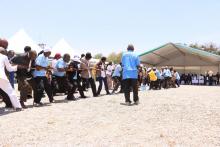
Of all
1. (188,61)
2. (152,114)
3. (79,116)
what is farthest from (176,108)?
(188,61)

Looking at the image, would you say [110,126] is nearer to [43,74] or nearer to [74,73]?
[43,74]

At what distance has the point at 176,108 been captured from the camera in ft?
34.0

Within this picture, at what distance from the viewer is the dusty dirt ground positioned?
6105 millimetres

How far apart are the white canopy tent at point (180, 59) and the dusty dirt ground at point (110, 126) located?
29.3 meters

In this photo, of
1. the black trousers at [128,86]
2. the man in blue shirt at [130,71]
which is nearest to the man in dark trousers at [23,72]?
the man in blue shirt at [130,71]

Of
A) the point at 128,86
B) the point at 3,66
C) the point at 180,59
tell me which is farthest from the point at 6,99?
the point at 180,59

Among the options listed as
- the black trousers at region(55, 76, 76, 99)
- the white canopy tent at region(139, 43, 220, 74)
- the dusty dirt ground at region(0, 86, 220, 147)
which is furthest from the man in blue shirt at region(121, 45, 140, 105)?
the white canopy tent at region(139, 43, 220, 74)

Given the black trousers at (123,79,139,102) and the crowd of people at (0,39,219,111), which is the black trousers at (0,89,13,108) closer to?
the crowd of people at (0,39,219,111)

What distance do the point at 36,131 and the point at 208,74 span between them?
32.6 meters

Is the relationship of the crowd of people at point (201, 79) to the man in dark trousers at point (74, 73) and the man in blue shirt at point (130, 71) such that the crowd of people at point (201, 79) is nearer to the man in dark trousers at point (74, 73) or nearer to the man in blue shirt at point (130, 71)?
the man in dark trousers at point (74, 73)

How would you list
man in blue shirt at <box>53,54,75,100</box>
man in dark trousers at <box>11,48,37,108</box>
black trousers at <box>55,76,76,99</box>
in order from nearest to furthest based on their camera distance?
1. man in dark trousers at <box>11,48,37,108</box>
2. man in blue shirt at <box>53,54,75,100</box>
3. black trousers at <box>55,76,76,99</box>

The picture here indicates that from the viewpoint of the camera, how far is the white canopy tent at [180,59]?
130ft

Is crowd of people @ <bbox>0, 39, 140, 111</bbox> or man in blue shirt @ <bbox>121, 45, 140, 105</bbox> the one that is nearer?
crowd of people @ <bbox>0, 39, 140, 111</bbox>

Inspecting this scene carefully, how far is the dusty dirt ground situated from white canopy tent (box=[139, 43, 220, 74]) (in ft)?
96.3
